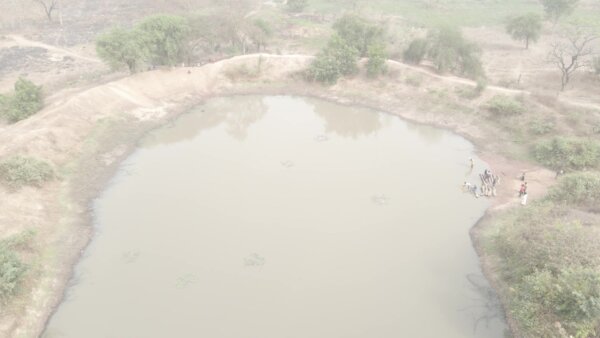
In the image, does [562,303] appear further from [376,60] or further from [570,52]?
[570,52]

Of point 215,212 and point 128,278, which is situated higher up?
point 215,212

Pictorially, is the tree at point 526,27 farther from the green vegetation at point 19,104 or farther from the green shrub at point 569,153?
the green vegetation at point 19,104

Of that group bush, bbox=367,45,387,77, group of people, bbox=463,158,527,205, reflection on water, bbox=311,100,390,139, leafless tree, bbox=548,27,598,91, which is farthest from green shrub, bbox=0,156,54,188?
leafless tree, bbox=548,27,598,91

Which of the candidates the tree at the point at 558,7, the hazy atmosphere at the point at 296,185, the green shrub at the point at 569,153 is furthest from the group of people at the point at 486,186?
the tree at the point at 558,7

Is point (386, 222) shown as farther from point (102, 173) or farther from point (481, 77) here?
point (481, 77)

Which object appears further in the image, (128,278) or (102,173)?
(102,173)

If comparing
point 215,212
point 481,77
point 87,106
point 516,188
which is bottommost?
point 215,212

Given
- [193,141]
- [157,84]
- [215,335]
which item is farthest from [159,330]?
[157,84]
